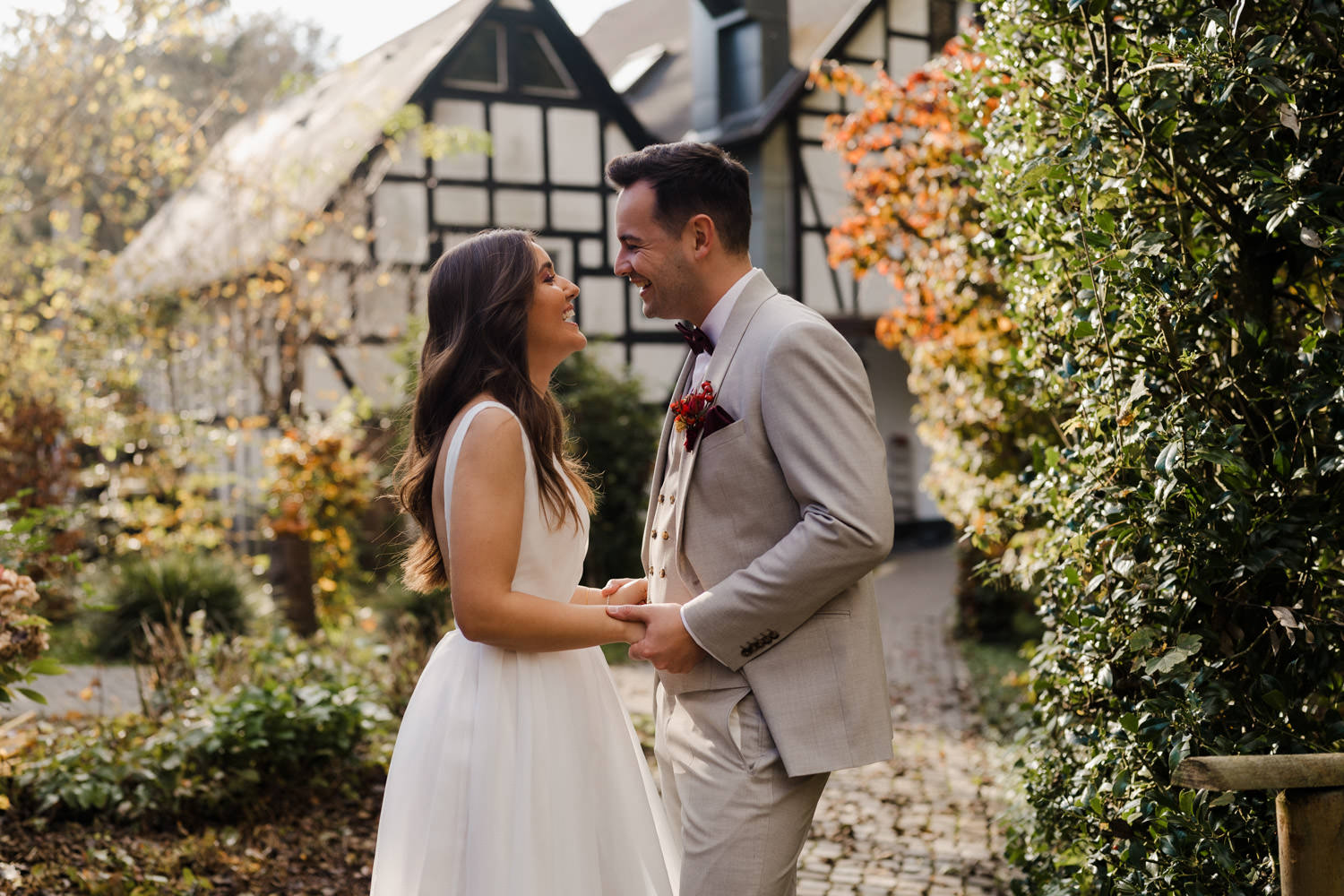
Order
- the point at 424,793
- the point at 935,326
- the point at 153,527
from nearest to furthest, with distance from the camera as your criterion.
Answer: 1. the point at 424,793
2. the point at 935,326
3. the point at 153,527

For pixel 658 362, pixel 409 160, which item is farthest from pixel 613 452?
pixel 409 160

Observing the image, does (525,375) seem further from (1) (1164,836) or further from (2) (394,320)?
(2) (394,320)

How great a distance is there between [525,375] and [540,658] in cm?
64

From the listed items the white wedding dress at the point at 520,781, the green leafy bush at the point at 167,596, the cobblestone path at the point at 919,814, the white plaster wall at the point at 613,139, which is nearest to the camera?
the white wedding dress at the point at 520,781

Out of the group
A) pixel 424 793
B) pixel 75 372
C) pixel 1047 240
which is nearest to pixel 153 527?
pixel 75 372

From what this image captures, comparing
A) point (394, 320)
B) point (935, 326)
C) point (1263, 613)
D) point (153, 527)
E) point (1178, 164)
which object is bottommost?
point (153, 527)

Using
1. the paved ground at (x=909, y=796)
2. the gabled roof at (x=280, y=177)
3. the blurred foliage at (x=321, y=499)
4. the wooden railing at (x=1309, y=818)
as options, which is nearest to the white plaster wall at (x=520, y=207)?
the gabled roof at (x=280, y=177)

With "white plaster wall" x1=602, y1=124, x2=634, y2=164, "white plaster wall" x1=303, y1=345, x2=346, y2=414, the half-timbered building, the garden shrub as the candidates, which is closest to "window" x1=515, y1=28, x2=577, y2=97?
the half-timbered building

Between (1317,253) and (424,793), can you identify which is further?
(424,793)

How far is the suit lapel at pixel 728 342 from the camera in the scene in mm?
2428

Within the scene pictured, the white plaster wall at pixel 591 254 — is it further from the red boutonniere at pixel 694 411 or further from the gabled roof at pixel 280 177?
the red boutonniere at pixel 694 411

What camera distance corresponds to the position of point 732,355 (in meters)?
2.43

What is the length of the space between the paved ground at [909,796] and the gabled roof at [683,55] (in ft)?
30.6

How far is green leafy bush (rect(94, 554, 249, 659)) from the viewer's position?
905 centimetres
